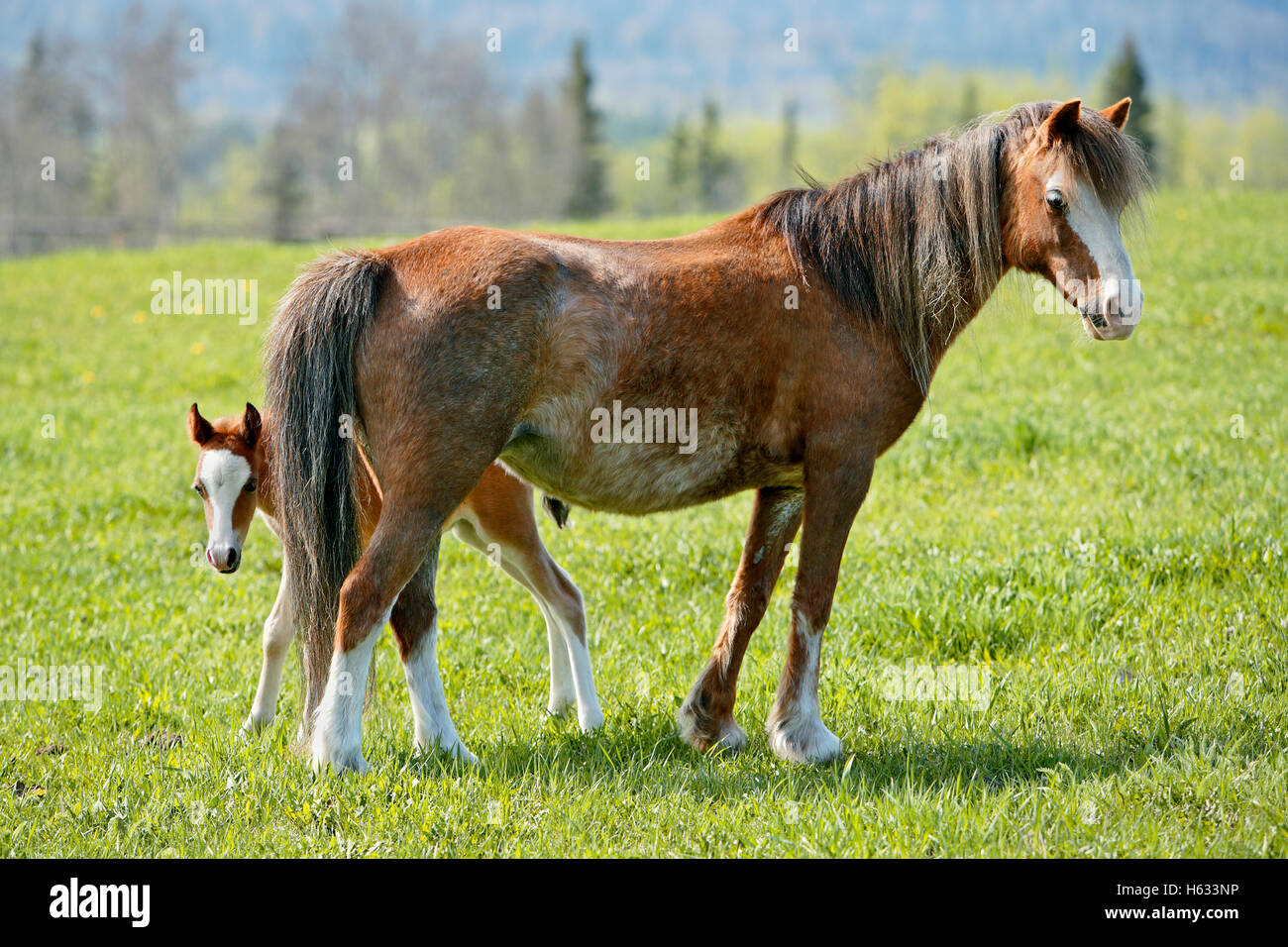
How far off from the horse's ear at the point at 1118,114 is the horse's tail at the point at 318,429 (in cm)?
325

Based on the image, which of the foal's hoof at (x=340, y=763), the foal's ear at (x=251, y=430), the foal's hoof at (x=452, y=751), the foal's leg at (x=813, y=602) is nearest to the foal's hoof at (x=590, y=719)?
the foal's hoof at (x=452, y=751)

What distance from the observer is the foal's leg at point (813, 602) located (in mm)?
4777

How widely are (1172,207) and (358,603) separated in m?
24.9

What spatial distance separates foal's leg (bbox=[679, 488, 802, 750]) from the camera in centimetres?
507

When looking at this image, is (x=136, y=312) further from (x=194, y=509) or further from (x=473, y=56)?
(x=473, y=56)

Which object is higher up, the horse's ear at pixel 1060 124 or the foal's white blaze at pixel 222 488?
the horse's ear at pixel 1060 124

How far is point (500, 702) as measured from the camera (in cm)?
569

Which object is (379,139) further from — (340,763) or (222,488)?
(340,763)

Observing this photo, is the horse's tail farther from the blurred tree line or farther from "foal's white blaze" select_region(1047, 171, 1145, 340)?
the blurred tree line

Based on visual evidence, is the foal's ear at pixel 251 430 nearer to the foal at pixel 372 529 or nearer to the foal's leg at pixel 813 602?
the foal at pixel 372 529

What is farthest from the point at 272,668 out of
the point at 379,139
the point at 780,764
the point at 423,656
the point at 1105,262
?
the point at 379,139

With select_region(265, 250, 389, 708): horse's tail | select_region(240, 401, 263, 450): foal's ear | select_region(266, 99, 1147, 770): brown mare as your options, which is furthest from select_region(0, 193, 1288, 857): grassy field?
select_region(265, 250, 389, 708): horse's tail
